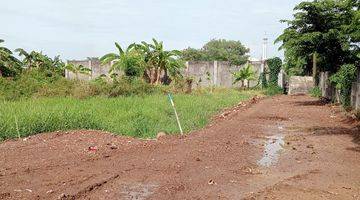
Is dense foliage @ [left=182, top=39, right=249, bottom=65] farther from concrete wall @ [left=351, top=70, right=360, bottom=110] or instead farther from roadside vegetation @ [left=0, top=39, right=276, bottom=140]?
concrete wall @ [left=351, top=70, right=360, bottom=110]

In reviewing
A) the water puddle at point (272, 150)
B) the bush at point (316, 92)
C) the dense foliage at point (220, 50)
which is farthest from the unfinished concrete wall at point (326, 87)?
the dense foliage at point (220, 50)

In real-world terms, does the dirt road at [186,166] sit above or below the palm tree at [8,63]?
below

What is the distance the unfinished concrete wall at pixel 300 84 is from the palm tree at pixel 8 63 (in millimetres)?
18261

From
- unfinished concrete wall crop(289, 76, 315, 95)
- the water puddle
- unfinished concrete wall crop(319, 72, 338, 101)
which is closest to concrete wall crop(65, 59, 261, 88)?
unfinished concrete wall crop(289, 76, 315, 95)

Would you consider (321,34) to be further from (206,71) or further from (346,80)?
(206,71)

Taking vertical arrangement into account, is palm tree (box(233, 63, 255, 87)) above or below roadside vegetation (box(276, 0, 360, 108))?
below

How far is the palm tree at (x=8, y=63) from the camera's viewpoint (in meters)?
28.8

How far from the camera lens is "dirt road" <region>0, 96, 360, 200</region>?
700 cm

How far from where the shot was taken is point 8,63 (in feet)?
98.6

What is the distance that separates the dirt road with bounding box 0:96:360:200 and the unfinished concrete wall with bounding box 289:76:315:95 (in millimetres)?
20461

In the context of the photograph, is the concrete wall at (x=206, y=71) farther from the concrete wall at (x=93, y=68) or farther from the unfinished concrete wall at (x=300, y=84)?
the unfinished concrete wall at (x=300, y=84)

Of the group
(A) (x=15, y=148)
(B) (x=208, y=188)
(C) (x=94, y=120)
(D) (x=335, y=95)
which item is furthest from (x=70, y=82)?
(B) (x=208, y=188)

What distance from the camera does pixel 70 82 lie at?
24359mm

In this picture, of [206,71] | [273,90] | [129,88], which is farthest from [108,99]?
[206,71]
